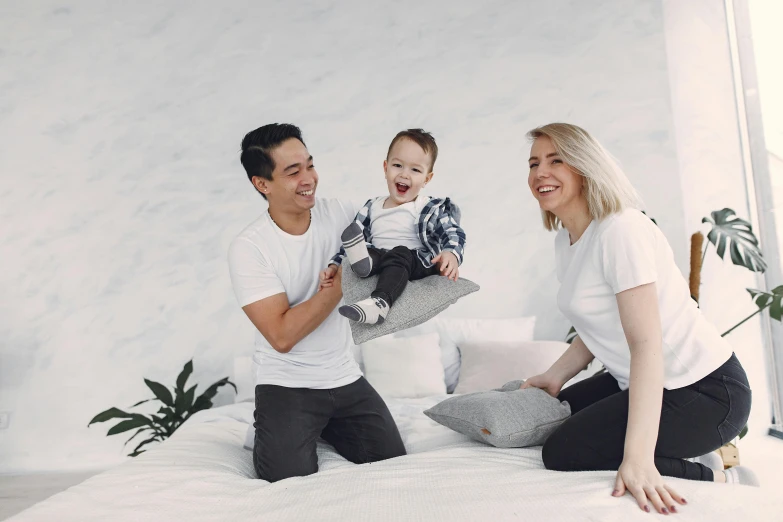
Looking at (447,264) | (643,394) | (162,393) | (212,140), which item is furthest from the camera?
(212,140)

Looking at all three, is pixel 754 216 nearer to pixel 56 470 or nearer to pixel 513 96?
pixel 513 96

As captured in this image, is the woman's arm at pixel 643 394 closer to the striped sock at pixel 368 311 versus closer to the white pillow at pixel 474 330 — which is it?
the striped sock at pixel 368 311

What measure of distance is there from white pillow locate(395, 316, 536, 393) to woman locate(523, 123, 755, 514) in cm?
161

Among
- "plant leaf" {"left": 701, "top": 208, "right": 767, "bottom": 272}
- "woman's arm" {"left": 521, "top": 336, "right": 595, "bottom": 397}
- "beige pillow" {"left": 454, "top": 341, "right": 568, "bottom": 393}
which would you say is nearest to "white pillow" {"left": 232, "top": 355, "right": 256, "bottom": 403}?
"beige pillow" {"left": 454, "top": 341, "right": 568, "bottom": 393}

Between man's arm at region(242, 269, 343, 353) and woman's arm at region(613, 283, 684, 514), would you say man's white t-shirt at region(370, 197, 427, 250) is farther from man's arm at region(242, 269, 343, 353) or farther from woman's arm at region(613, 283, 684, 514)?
woman's arm at region(613, 283, 684, 514)

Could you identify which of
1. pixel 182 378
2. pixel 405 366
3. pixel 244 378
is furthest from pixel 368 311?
pixel 182 378

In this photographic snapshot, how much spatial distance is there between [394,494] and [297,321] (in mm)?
738

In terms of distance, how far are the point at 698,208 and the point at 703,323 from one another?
2.30 meters

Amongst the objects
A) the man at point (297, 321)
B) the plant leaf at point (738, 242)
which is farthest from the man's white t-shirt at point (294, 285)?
the plant leaf at point (738, 242)

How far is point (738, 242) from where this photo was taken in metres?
2.98

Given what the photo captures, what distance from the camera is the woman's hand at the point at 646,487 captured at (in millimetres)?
1178

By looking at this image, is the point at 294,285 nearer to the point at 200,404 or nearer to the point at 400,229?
the point at 400,229

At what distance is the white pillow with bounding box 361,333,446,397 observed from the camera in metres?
2.94

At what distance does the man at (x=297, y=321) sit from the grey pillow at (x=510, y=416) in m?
0.31
